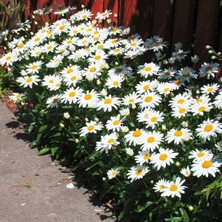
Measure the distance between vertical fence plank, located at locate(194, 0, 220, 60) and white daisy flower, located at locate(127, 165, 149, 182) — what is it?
59.3 inches

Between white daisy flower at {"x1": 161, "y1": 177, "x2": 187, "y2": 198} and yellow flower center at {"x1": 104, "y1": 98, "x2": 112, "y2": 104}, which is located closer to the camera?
white daisy flower at {"x1": 161, "y1": 177, "x2": 187, "y2": 198}

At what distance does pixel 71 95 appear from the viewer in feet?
14.2

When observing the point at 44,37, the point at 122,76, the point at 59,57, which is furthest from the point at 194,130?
the point at 44,37

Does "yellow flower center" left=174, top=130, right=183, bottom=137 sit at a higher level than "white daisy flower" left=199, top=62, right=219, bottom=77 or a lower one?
lower

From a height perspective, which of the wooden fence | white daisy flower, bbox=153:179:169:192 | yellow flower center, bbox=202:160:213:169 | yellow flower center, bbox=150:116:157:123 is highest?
the wooden fence

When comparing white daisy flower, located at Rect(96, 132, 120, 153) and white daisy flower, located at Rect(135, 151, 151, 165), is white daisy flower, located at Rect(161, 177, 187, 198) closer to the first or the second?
white daisy flower, located at Rect(135, 151, 151, 165)

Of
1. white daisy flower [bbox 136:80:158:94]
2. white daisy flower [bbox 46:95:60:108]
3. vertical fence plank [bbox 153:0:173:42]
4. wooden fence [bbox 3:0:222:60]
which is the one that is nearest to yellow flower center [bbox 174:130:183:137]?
white daisy flower [bbox 136:80:158:94]

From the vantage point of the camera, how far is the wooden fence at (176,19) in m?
4.48

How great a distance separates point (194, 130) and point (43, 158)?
5.50ft

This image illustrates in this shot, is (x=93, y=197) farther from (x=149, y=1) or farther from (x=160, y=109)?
(x=149, y=1)

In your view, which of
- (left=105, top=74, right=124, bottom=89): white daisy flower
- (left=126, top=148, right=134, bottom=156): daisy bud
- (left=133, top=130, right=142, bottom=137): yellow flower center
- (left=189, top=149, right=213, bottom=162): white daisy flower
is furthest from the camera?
(left=105, top=74, right=124, bottom=89): white daisy flower

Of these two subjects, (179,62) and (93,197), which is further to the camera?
(179,62)

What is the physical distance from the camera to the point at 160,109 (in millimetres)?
4051

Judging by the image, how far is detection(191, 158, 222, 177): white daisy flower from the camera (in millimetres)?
3191
